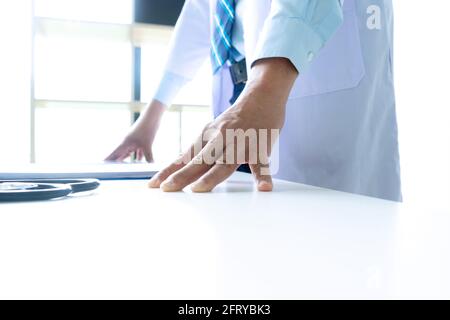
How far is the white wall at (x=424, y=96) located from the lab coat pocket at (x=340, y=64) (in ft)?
3.56

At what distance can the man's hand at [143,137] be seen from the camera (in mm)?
1259

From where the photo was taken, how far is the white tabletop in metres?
0.18

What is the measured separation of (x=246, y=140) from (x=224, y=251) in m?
0.35

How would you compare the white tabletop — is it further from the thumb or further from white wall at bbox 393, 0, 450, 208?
white wall at bbox 393, 0, 450, 208

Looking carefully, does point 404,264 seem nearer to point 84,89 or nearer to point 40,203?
point 40,203

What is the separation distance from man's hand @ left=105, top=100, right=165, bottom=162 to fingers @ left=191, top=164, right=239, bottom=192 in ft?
2.38

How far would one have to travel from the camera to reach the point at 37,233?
0.30m

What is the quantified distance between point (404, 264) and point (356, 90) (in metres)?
0.65

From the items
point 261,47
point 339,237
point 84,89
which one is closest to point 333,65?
point 261,47

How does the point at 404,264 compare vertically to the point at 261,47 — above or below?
below

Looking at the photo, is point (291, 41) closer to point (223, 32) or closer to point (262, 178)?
point (262, 178)

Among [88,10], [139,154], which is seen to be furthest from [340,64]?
[88,10]

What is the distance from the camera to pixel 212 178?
565 millimetres

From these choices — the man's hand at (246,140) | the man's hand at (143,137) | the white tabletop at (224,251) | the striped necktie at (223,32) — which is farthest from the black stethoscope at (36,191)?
the man's hand at (143,137)
